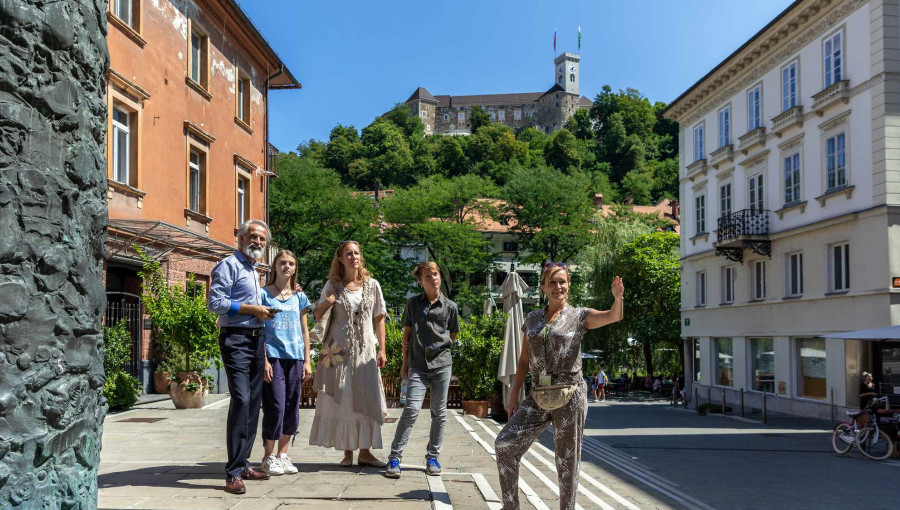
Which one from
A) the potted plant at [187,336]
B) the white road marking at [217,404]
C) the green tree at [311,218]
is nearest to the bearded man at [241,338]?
the potted plant at [187,336]

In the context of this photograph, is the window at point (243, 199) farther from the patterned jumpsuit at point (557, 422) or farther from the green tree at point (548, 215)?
the green tree at point (548, 215)

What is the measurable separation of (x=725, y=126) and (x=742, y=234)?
6074 mm

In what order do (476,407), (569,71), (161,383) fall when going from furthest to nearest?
(569,71)
(161,383)
(476,407)

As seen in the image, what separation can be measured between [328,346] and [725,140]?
30.9 metres

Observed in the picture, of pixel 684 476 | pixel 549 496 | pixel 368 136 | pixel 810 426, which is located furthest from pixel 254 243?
pixel 368 136

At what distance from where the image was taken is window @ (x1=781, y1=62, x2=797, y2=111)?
2880 cm

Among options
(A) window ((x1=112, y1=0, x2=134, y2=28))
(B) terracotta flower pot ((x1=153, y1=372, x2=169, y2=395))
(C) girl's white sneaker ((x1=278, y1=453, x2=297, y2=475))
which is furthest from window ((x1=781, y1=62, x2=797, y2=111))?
(C) girl's white sneaker ((x1=278, y1=453, x2=297, y2=475))

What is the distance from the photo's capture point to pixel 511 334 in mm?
14398

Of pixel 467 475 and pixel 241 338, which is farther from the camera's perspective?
pixel 467 475

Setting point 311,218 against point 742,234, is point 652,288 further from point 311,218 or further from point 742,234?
point 311,218

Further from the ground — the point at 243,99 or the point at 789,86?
the point at 789,86

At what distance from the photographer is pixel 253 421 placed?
6.36 m

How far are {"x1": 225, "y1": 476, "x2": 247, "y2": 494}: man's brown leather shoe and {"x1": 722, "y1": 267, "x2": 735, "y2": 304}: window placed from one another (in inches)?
1228

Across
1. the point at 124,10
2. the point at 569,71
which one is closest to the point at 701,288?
the point at 124,10
